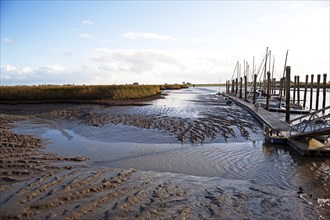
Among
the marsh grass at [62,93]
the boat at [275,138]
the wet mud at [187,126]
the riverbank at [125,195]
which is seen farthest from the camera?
the marsh grass at [62,93]

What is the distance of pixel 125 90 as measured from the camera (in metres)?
43.2

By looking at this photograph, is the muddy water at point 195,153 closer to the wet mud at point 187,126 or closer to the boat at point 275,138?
the wet mud at point 187,126

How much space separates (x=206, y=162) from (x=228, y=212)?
16.8 feet

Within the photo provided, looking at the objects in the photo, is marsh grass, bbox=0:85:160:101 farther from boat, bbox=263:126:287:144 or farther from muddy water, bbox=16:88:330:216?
boat, bbox=263:126:287:144

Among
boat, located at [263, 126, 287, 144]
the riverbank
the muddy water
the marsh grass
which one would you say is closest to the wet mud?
the muddy water

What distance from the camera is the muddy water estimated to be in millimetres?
10617

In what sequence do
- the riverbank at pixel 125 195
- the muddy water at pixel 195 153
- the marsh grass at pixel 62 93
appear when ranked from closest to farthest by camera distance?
the riverbank at pixel 125 195 → the muddy water at pixel 195 153 → the marsh grass at pixel 62 93

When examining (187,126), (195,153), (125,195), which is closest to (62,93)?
(187,126)

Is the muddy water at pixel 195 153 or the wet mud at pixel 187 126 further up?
the wet mud at pixel 187 126

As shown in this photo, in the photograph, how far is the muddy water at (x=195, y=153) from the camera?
10617mm

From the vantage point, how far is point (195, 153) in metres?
14.0

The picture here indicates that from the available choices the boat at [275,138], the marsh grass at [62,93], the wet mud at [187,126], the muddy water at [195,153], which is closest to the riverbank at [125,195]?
the muddy water at [195,153]

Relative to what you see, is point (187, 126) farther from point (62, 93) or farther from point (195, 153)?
point (62, 93)

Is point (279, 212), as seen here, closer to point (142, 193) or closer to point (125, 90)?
point (142, 193)
